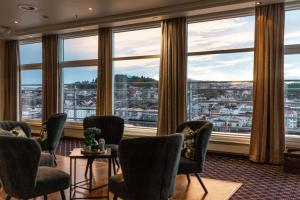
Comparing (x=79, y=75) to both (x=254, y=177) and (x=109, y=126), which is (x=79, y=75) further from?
(x=254, y=177)

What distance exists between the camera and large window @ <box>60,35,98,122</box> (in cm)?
856

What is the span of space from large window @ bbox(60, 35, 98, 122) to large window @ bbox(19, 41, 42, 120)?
1.12 meters

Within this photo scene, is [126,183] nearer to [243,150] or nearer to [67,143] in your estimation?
[243,150]

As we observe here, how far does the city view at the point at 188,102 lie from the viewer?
633 cm

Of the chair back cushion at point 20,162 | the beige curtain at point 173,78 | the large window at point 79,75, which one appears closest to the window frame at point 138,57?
the beige curtain at point 173,78

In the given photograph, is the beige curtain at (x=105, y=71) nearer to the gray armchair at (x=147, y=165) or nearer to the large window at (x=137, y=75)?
the large window at (x=137, y=75)

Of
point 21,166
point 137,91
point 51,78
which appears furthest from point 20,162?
point 51,78

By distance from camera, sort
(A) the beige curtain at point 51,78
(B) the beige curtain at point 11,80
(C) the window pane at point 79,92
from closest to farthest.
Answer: (C) the window pane at point 79,92 → (A) the beige curtain at point 51,78 → (B) the beige curtain at point 11,80

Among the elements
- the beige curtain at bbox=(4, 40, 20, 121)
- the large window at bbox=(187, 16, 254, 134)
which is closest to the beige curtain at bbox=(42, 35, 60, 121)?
the beige curtain at bbox=(4, 40, 20, 121)

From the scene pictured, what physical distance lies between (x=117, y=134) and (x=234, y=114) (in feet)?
9.24

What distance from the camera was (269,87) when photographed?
5.72 meters

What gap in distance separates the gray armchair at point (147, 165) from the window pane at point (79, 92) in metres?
5.96

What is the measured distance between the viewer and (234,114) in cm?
654

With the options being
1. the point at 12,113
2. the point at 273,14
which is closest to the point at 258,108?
the point at 273,14
